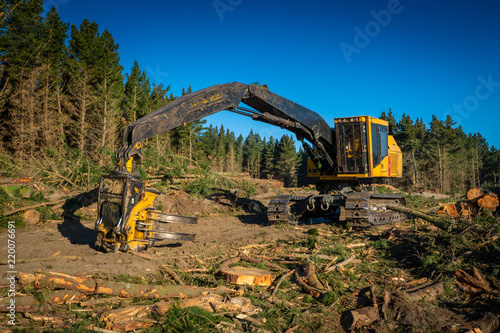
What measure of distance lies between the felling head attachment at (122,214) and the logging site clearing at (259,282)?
0.93 ft

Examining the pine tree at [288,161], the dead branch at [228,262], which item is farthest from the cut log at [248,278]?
the pine tree at [288,161]

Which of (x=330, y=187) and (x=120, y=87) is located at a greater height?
(x=120, y=87)

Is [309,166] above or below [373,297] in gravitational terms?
above

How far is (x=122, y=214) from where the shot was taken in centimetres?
585

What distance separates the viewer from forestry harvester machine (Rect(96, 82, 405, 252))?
602 cm

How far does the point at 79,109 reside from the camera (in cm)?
2678

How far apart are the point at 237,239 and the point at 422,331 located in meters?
5.38

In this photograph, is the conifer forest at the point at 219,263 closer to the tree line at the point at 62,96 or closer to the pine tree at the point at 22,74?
the tree line at the point at 62,96

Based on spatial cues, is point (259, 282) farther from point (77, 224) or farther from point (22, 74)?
point (22, 74)

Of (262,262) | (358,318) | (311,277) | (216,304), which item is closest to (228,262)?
(262,262)

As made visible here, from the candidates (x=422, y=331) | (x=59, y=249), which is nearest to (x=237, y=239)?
(x=59, y=249)

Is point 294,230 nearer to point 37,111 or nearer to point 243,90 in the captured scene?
point 243,90

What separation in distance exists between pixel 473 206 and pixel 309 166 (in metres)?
6.02

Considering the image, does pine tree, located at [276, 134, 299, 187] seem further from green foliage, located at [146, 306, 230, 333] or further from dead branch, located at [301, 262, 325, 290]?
green foliage, located at [146, 306, 230, 333]
